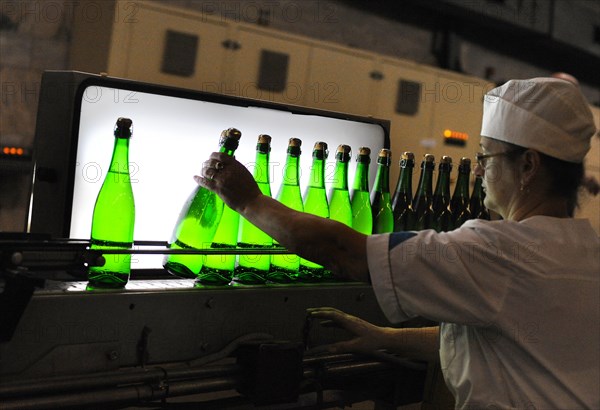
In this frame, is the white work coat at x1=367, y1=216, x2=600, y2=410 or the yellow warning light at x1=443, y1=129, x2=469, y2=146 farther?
the yellow warning light at x1=443, y1=129, x2=469, y2=146

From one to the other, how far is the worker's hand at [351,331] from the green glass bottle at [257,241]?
12 centimetres

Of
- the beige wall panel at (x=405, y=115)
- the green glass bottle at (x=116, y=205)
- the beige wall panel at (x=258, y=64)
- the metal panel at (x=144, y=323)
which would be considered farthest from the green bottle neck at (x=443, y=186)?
the beige wall panel at (x=405, y=115)

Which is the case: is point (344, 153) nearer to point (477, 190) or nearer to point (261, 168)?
point (261, 168)

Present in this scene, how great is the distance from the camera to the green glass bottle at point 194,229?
1.13 metres

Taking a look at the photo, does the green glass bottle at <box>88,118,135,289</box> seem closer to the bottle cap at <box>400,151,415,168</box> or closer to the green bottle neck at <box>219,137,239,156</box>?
the green bottle neck at <box>219,137,239,156</box>

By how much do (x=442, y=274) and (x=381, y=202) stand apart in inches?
19.6

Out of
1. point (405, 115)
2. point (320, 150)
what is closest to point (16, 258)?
point (320, 150)

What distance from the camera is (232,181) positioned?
1048mm

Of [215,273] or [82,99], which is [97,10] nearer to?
[82,99]

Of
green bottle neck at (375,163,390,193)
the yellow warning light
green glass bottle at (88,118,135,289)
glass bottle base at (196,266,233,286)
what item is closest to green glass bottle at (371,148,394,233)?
green bottle neck at (375,163,390,193)

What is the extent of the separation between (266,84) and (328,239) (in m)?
1.86

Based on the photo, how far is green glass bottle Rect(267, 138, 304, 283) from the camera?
117 centimetres

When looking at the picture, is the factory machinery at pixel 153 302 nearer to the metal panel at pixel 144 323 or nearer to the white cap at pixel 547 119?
the metal panel at pixel 144 323

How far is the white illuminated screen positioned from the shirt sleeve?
43cm
